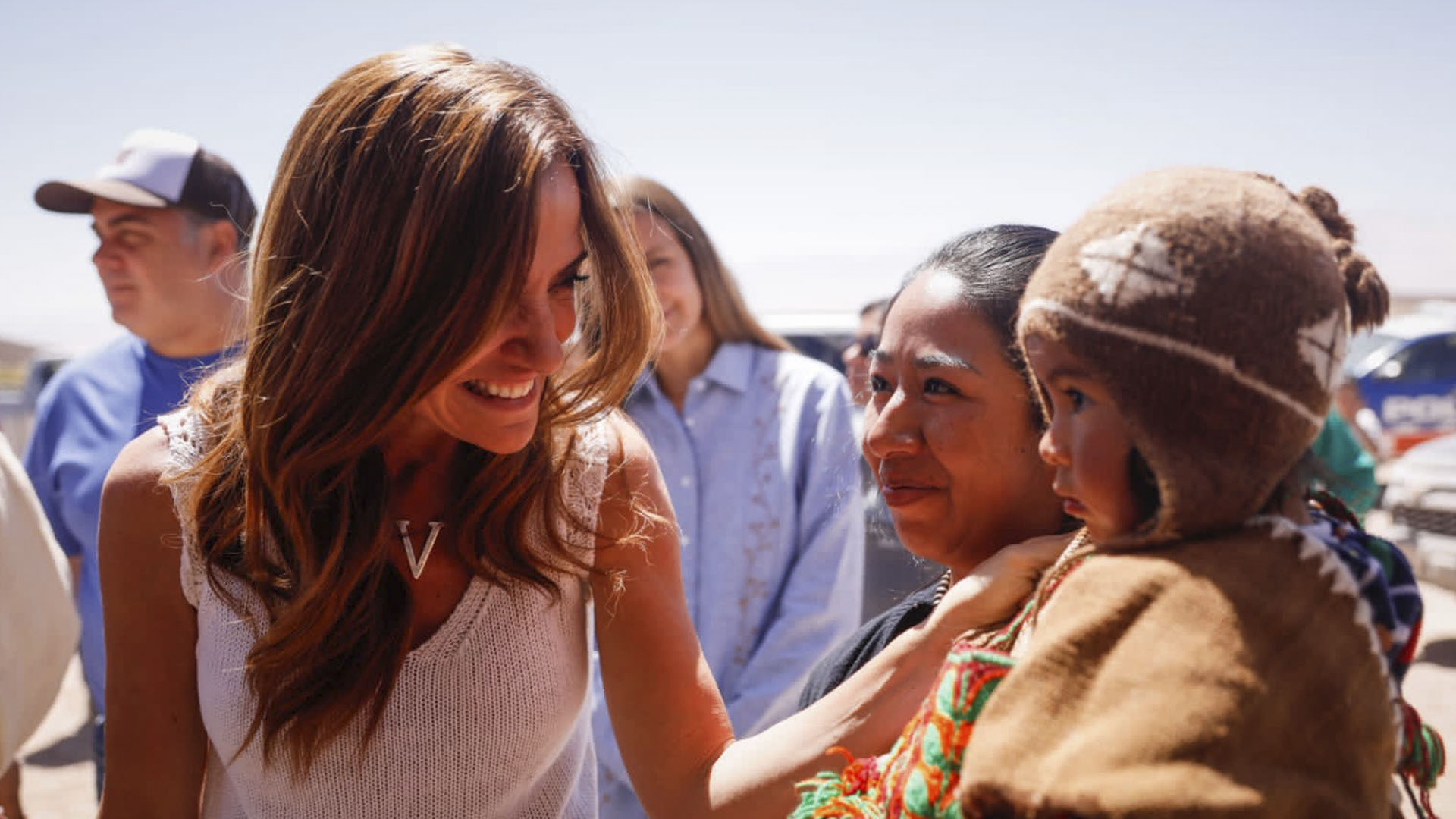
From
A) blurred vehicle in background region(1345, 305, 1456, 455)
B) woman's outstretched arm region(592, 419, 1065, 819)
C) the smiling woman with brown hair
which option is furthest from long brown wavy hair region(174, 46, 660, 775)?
blurred vehicle in background region(1345, 305, 1456, 455)

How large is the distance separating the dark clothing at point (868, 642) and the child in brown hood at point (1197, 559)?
823 millimetres

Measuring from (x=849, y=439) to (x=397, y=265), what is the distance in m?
2.01

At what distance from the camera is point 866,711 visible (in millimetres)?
1360

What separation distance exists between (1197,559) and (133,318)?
3.28m

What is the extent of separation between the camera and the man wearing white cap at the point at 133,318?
3117mm

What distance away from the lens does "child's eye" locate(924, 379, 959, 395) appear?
1.51 m

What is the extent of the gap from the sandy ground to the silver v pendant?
4555 millimetres

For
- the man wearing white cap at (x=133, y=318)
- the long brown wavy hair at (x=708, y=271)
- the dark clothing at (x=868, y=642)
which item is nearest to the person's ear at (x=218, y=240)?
the man wearing white cap at (x=133, y=318)

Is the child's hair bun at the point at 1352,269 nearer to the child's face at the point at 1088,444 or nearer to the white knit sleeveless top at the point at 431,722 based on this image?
the child's face at the point at 1088,444

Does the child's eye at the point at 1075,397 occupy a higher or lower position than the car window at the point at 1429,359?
higher

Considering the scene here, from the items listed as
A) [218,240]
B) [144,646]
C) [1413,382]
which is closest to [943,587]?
[144,646]

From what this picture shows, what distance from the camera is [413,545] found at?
65.8 inches

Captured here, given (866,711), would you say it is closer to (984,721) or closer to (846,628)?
(984,721)

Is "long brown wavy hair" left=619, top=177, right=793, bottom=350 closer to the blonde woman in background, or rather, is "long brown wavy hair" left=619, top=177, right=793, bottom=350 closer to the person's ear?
the blonde woman in background
